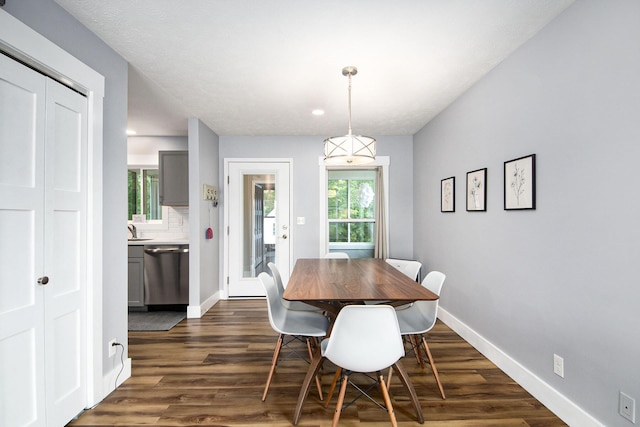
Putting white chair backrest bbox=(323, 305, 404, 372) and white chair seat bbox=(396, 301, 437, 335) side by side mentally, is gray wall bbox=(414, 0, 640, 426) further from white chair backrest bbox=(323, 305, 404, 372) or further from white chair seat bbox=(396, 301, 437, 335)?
white chair backrest bbox=(323, 305, 404, 372)

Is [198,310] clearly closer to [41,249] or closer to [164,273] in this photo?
[164,273]

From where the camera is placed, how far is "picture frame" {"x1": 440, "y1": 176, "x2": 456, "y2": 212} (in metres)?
3.42

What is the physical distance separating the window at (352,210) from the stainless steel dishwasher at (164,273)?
7.83ft

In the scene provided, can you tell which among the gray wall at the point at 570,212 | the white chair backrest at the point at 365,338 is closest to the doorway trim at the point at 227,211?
the gray wall at the point at 570,212

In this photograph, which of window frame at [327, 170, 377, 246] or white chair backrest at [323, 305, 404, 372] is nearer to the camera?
white chair backrest at [323, 305, 404, 372]

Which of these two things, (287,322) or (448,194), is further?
(448,194)

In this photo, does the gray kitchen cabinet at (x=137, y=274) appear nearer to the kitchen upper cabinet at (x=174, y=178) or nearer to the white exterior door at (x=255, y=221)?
the kitchen upper cabinet at (x=174, y=178)

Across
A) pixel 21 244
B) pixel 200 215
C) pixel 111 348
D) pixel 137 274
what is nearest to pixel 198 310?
pixel 137 274

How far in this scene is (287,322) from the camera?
7.68 ft

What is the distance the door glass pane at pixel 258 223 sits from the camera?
15.9 feet

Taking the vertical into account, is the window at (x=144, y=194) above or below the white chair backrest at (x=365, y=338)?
above

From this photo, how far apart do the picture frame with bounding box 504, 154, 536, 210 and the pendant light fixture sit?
1068 millimetres

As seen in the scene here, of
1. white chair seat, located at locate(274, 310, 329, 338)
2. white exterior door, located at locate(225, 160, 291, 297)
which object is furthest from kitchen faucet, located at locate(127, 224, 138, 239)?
white chair seat, located at locate(274, 310, 329, 338)

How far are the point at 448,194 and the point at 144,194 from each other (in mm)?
4315
